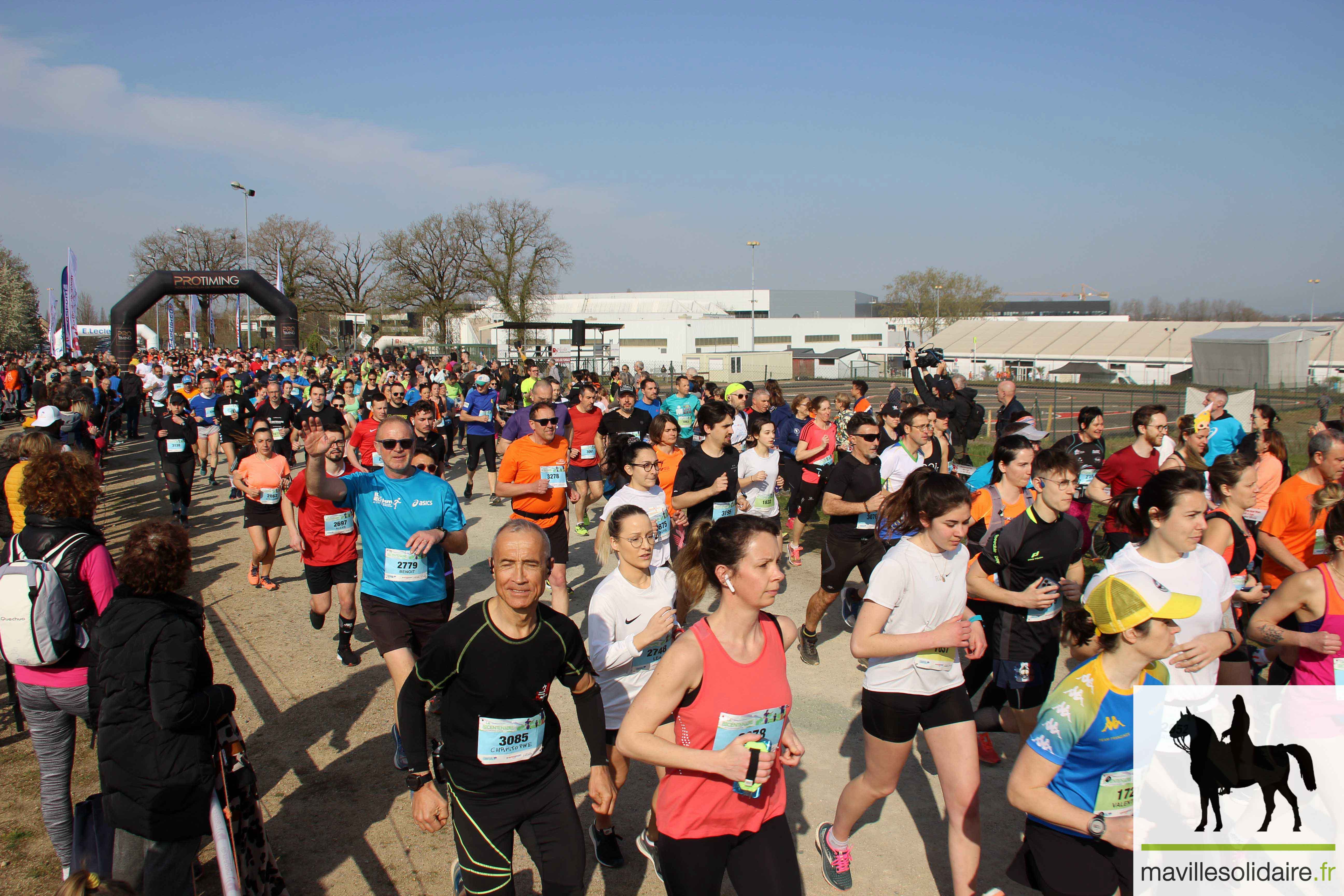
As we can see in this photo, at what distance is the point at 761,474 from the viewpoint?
7027 millimetres

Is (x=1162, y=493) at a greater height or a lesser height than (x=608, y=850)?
greater

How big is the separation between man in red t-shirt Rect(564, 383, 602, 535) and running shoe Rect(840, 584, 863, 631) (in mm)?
3379

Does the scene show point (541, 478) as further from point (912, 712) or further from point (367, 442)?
point (912, 712)

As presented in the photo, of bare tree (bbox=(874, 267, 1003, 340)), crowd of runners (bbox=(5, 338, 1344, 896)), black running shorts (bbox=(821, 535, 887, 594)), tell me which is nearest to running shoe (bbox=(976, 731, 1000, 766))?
crowd of runners (bbox=(5, 338, 1344, 896))

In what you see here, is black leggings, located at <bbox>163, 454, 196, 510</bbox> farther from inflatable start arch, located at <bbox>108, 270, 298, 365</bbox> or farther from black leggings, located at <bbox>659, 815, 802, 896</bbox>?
inflatable start arch, located at <bbox>108, 270, 298, 365</bbox>

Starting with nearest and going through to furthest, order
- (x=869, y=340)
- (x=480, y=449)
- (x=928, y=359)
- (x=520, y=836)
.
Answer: (x=520, y=836) < (x=928, y=359) < (x=480, y=449) < (x=869, y=340)

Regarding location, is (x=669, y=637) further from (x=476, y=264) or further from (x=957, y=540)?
(x=476, y=264)

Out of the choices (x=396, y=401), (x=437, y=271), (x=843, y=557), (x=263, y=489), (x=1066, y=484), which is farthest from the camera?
(x=437, y=271)

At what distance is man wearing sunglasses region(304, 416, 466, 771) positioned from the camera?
4.42 m

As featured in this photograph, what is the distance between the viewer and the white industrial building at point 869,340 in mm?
52438

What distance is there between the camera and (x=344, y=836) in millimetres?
3984

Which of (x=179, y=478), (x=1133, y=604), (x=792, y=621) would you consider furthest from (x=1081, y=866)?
(x=179, y=478)

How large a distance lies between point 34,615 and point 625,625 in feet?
8.13

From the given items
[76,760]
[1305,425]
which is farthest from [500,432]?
[1305,425]
